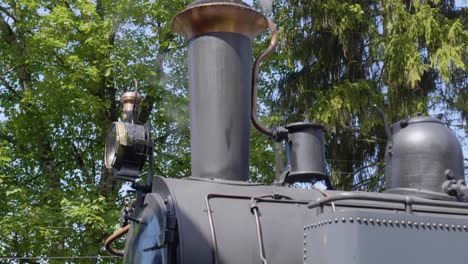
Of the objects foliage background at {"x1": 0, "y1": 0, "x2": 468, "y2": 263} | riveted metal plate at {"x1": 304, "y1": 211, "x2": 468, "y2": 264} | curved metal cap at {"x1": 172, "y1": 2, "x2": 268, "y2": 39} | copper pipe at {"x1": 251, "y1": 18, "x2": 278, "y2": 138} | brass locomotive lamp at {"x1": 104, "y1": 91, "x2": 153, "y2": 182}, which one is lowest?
riveted metal plate at {"x1": 304, "y1": 211, "x2": 468, "y2": 264}

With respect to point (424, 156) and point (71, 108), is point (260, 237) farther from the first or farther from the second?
point (71, 108)

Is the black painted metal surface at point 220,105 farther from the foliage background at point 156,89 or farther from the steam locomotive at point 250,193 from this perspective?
the foliage background at point 156,89

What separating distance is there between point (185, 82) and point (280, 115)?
2001 mm

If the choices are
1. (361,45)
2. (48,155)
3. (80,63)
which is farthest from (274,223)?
(361,45)

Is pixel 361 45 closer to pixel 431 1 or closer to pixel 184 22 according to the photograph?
pixel 431 1

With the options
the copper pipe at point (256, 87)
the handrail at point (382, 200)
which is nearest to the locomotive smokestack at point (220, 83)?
the copper pipe at point (256, 87)

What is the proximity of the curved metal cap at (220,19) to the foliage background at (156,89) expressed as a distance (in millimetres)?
5422

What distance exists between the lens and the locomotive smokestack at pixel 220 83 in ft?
14.0

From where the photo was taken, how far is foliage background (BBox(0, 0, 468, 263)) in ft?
34.1

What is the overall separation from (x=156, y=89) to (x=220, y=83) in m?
6.84

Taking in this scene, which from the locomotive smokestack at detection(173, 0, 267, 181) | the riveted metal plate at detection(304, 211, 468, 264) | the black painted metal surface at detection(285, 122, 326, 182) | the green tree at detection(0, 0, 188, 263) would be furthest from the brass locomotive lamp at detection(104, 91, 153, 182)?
the green tree at detection(0, 0, 188, 263)

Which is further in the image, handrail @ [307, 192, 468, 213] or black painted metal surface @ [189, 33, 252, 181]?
black painted metal surface @ [189, 33, 252, 181]

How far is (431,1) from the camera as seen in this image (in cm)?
1222

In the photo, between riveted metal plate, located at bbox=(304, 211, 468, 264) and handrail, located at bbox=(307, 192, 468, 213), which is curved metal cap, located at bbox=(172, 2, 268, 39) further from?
riveted metal plate, located at bbox=(304, 211, 468, 264)
